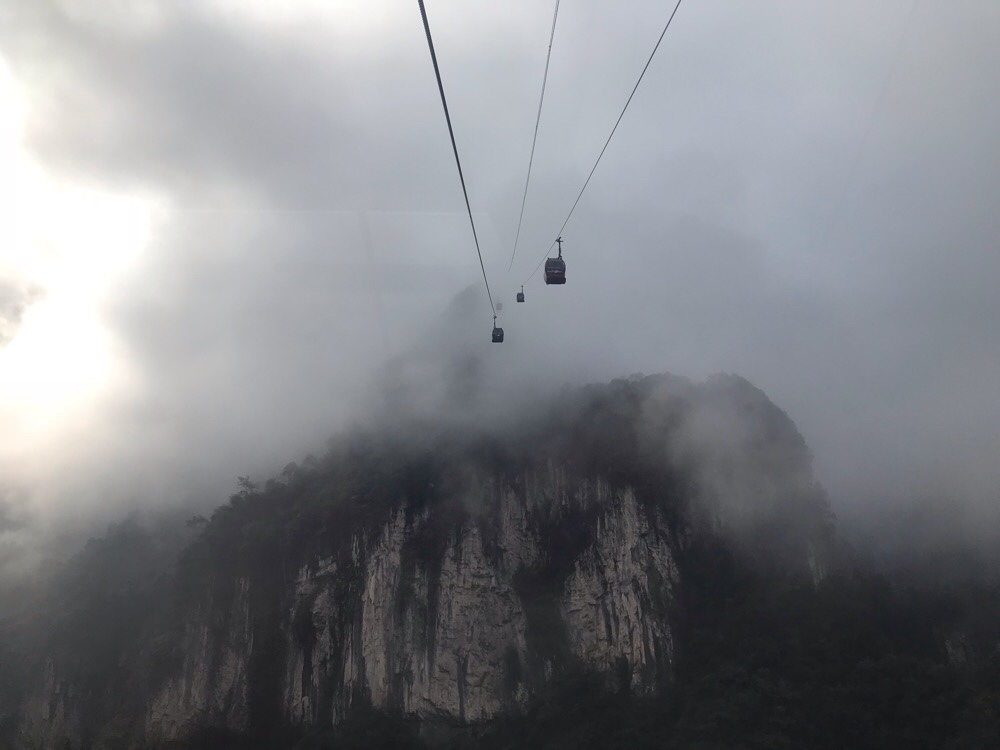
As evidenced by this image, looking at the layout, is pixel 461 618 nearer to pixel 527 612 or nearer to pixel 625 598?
pixel 527 612

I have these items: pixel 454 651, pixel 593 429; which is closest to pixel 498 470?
pixel 593 429

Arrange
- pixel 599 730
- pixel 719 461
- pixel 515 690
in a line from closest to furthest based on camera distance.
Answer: pixel 599 730
pixel 515 690
pixel 719 461

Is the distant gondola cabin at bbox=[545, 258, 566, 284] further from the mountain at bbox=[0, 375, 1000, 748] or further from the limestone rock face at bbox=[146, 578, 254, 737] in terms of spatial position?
the limestone rock face at bbox=[146, 578, 254, 737]

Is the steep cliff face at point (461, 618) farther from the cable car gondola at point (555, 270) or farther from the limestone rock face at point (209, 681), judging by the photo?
the cable car gondola at point (555, 270)

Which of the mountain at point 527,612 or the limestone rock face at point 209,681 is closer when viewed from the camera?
the mountain at point 527,612

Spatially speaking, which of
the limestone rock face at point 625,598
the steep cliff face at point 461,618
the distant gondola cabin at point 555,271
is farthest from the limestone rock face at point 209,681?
the distant gondola cabin at point 555,271

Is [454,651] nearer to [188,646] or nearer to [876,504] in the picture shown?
[188,646]

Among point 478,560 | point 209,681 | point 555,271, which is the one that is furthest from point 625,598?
point 555,271
